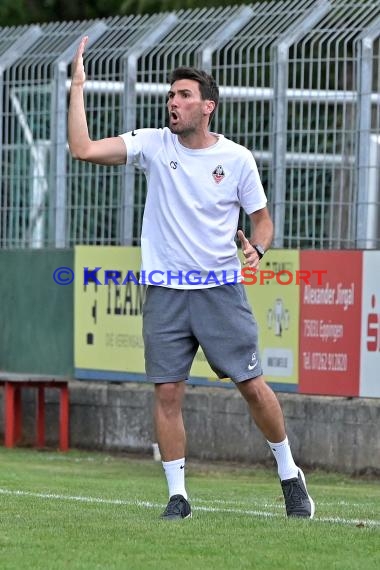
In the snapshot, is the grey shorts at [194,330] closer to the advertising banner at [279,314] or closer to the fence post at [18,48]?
the advertising banner at [279,314]

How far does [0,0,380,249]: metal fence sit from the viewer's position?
13.2 m

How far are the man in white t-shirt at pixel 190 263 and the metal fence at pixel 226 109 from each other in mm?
5014

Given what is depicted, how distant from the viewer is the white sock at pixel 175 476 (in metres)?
8.05

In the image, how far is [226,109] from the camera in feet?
46.3

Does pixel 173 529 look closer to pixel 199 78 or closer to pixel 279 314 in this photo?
pixel 199 78

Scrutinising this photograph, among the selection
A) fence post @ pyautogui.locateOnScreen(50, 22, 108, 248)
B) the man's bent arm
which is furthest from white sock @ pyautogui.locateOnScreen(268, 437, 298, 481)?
fence post @ pyautogui.locateOnScreen(50, 22, 108, 248)

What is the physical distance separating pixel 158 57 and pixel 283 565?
8801 mm

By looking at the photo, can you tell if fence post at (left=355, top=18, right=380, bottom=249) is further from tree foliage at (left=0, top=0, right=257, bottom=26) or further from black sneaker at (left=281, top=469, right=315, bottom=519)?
tree foliage at (left=0, top=0, right=257, bottom=26)

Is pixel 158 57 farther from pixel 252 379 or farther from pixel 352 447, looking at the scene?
pixel 252 379

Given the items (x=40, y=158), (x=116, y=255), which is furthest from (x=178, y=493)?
(x=40, y=158)

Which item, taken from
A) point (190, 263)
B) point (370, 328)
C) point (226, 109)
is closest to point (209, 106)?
point (190, 263)

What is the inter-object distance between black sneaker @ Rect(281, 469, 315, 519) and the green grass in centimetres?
8

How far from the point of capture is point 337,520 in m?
8.05

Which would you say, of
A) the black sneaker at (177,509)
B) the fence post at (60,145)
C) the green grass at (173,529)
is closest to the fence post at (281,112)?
the fence post at (60,145)
